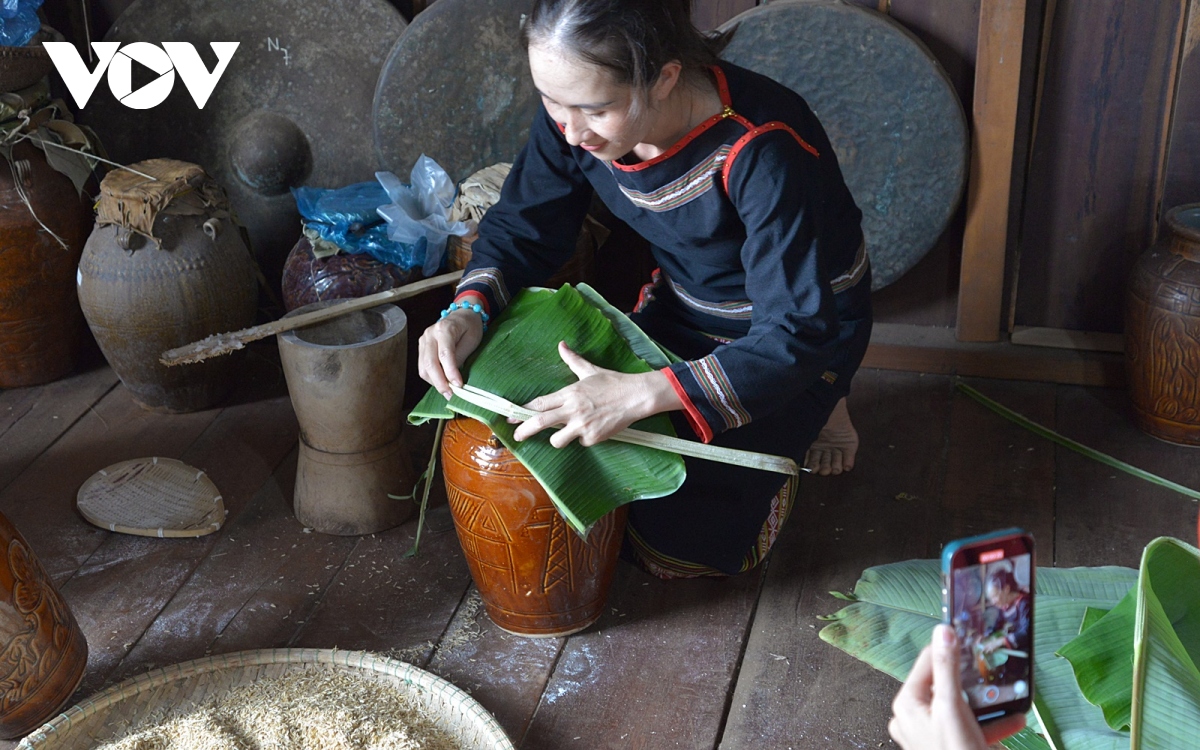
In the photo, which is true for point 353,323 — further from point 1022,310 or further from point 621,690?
point 1022,310

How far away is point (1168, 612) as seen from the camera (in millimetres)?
1309

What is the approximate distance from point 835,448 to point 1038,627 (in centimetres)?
80

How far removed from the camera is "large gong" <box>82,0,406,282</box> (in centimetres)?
276

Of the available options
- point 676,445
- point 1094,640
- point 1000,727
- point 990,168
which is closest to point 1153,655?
point 1094,640

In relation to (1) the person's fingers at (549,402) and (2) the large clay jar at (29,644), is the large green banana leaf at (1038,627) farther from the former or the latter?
(2) the large clay jar at (29,644)

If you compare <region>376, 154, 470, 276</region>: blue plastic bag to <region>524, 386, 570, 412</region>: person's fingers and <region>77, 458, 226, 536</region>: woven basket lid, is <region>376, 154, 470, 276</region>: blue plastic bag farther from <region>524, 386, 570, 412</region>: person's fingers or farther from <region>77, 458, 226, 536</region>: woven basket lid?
<region>524, 386, 570, 412</region>: person's fingers

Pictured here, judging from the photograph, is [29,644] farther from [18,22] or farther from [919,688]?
[18,22]

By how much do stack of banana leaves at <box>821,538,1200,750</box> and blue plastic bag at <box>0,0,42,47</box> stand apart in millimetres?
2193

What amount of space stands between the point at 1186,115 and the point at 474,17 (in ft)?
5.29

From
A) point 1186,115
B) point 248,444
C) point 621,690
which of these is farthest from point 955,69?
point 248,444

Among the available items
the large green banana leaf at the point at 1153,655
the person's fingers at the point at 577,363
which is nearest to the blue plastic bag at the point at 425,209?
the person's fingers at the point at 577,363

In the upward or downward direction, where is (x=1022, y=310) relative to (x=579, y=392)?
downward

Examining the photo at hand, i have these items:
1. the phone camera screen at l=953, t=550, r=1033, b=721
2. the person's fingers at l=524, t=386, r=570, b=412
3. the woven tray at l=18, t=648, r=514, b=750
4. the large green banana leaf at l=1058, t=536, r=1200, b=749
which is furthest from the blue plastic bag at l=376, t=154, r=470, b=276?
the phone camera screen at l=953, t=550, r=1033, b=721

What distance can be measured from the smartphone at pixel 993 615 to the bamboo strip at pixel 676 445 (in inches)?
27.1
